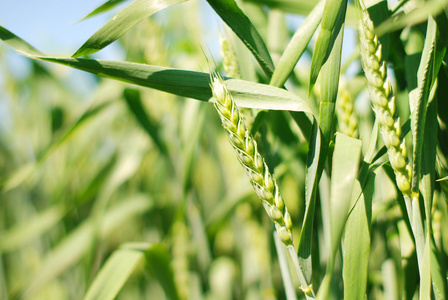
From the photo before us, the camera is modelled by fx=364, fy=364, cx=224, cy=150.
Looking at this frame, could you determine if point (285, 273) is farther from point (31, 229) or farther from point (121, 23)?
point (31, 229)

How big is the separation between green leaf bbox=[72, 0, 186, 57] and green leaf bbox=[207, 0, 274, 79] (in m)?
0.07

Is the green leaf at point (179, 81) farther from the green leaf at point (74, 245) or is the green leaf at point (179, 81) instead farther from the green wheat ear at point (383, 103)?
the green leaf at point (74, 245)

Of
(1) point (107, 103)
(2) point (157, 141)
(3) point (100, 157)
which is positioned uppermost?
(1) point (107, 103)

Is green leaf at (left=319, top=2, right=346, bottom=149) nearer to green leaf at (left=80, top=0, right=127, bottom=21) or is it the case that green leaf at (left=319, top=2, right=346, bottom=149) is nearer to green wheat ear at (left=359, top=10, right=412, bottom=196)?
green wheat ear at (left=359, top=10, right=412, bottom=196)

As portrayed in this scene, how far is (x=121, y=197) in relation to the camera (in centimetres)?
161

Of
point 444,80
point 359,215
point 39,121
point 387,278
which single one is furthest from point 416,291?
point 39,121

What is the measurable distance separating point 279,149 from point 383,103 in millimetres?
420

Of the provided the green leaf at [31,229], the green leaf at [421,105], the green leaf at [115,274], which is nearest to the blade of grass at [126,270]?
the green leaf at [115,274]

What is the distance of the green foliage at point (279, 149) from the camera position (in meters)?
0.42

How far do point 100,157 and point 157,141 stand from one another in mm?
1000

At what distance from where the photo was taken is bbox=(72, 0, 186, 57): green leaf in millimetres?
460

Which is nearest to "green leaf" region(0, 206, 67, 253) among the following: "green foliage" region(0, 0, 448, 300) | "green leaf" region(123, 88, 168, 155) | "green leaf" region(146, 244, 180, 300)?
"green foliage" region(0, 0, 448, 300)

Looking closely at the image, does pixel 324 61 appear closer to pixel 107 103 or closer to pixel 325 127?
pixel 325 127

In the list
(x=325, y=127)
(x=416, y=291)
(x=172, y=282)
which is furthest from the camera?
(x=172, y=282)
